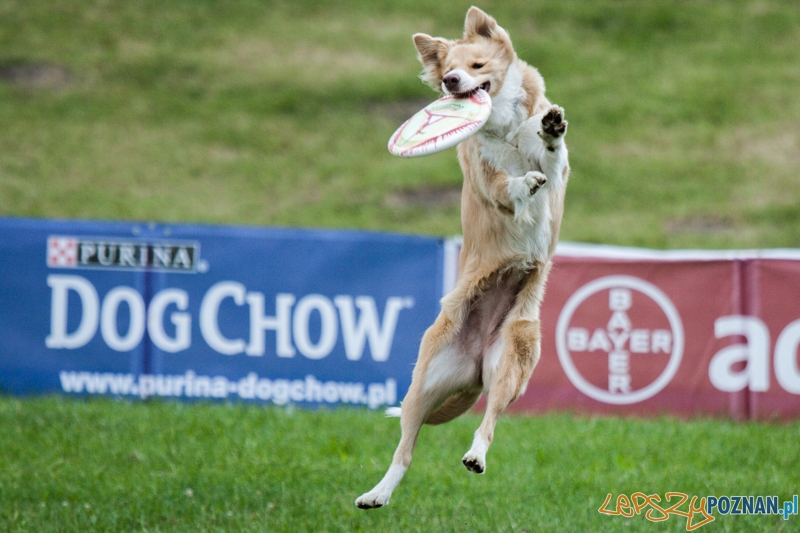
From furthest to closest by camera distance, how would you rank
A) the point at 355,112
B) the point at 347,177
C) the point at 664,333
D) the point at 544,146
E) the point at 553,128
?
1. the point at 355,112
2. the point at 347,177
3. the point at 664,333
4. the point at 544,146
5. the point at 553,128

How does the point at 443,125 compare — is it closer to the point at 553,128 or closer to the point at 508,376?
the point at 553,128

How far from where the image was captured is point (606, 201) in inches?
687

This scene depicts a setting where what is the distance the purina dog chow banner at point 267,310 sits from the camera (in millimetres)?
8727

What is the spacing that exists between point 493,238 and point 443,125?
0.86 metres

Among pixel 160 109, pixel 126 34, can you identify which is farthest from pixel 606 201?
pixel 126 34

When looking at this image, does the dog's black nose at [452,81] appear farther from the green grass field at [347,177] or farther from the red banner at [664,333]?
the red banner at [664,333]

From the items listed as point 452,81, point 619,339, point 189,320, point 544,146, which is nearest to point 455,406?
point 544,146

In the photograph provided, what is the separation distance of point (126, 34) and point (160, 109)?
416 centimetres

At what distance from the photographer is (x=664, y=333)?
866 centimetres

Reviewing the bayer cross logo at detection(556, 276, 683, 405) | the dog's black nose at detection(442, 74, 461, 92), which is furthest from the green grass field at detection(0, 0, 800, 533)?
the dog's black nose at detection(442, 74, 461, 92)

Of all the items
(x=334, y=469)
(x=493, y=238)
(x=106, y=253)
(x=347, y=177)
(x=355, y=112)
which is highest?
(x=355, y=112)

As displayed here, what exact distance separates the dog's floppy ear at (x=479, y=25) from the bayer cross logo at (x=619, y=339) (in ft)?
13.2

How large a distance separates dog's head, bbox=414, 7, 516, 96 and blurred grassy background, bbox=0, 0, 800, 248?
1064 cm

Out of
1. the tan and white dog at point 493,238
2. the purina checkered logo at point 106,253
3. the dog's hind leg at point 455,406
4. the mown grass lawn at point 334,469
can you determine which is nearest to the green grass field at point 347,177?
the mown grass lawn at point 334,469
